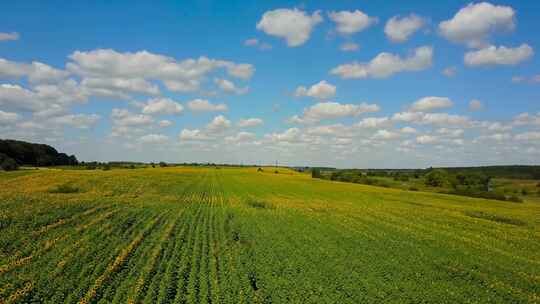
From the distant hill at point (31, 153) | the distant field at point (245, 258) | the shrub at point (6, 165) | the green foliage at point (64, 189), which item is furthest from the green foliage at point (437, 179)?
the distant hill at point (31, 153)

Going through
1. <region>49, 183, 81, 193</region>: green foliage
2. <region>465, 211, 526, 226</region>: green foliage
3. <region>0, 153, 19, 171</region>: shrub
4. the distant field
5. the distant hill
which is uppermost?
the distant hill

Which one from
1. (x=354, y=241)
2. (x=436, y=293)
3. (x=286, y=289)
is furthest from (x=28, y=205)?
(x=436, y=293)

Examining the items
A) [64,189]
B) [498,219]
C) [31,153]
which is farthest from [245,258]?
[31,153]

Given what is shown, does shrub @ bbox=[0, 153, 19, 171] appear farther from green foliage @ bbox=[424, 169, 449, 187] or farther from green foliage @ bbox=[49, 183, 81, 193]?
green foliage @ bbox=[424, 169, 449, 187]

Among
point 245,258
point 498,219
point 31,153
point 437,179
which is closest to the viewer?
point 245,258

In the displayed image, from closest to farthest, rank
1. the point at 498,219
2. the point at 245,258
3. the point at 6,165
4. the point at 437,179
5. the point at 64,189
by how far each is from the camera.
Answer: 1. the point at 245,258
2. the point at 498,219
3. the point at 64,189
4. the point at 6,165
5. the point at 437,179

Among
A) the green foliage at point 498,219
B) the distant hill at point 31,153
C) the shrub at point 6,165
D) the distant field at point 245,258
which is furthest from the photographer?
the distant hill at point 31,153

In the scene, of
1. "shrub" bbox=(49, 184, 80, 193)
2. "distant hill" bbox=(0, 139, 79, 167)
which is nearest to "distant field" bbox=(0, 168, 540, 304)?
"shrub" bbox=(49, 184, 80, 193)

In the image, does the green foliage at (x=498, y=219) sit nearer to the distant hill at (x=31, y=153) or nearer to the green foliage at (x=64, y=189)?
the green foliage at (x=64, y=189)

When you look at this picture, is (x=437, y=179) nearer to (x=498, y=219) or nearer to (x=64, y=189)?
(x=498, y=219)
